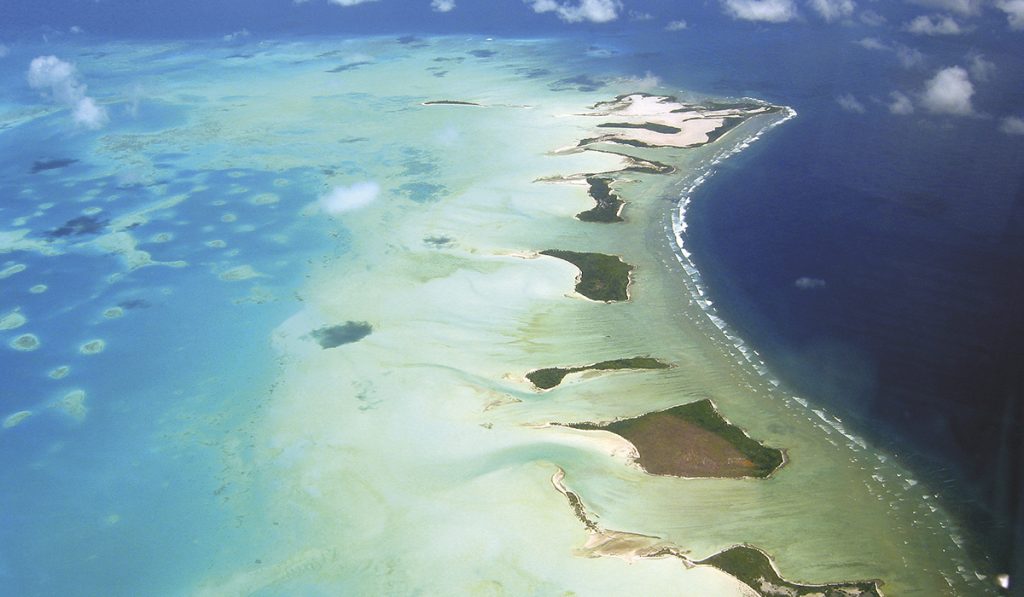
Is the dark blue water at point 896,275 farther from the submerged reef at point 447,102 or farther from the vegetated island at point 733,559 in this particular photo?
the submerged reef at point 447,102

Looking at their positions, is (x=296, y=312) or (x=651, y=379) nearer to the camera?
(x=651, y=379)

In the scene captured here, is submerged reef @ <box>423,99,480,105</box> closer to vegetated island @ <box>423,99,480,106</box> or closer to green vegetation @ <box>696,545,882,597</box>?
vegetated island @ <box>423,99,480,106</box>

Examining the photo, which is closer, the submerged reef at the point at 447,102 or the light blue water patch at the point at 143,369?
the light blue water patch at the point at 143,369

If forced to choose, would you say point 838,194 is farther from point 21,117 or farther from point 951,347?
point 21,117

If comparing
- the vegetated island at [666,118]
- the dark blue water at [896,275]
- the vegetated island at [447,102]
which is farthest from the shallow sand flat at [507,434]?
the vegetated island at [447,102]

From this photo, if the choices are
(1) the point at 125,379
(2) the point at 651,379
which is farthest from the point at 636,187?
(1) the point at 125,379
